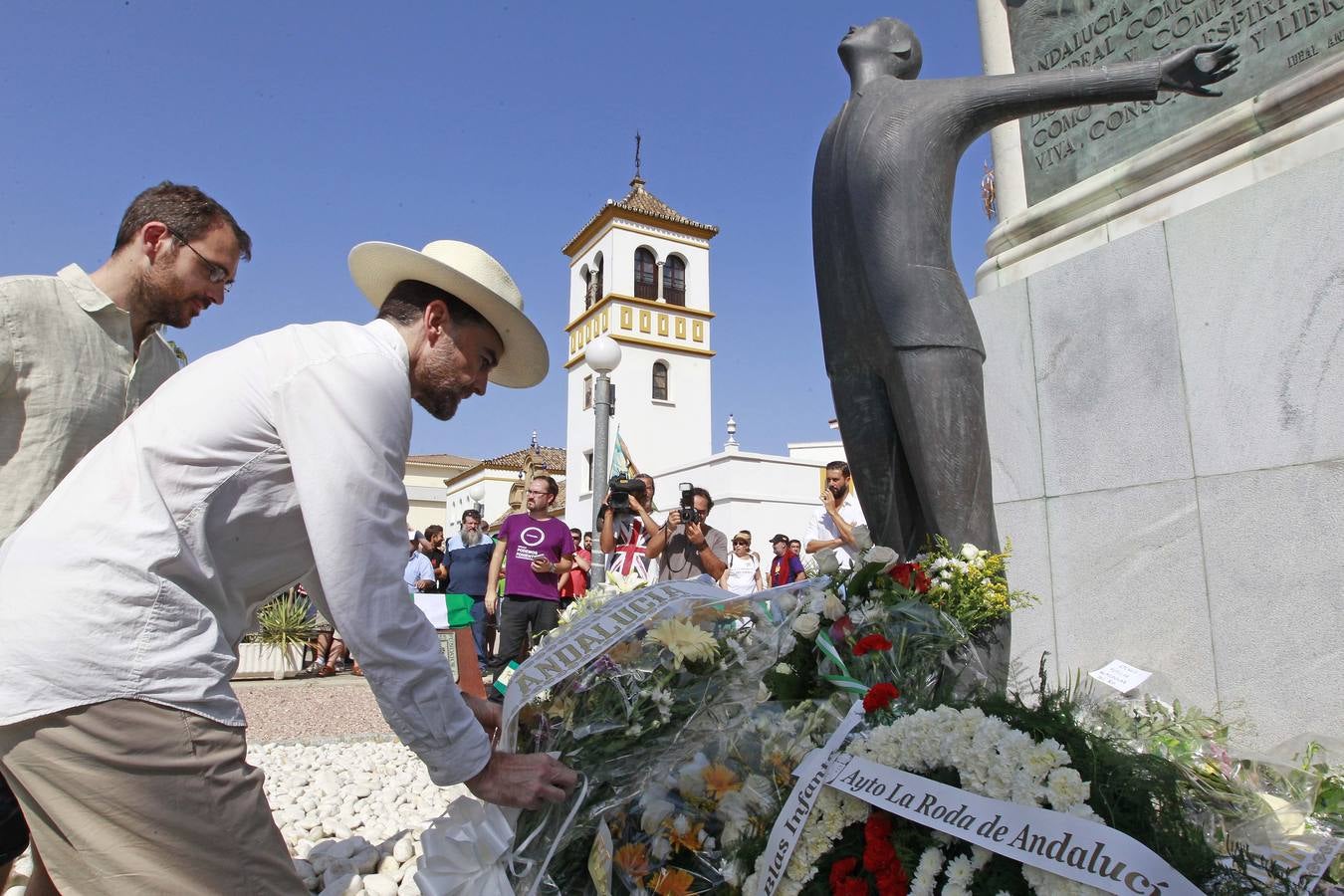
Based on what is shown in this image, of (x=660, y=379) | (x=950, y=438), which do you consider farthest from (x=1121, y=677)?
(x=660, y=379)

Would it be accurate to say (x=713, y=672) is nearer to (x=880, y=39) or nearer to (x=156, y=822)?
(x=156, y=822)

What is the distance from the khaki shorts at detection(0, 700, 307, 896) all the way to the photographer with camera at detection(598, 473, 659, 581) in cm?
547

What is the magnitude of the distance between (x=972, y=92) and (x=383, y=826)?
3.87 meters

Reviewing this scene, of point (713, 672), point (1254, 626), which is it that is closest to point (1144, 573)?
point (1254, 626)

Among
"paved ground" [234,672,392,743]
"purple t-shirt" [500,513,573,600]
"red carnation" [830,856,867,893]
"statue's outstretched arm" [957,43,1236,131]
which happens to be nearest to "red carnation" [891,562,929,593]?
"red carnation" [830,856,867,893]

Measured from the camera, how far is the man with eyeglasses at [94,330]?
2.17 meters

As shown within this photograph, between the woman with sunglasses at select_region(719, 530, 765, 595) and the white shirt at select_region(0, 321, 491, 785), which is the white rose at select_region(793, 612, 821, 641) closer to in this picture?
the white shirt at select_region(0, 321, 491, 785)

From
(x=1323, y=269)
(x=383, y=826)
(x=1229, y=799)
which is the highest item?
(x=1323, y=269)

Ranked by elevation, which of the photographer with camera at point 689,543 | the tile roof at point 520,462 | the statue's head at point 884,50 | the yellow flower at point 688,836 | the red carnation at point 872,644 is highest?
the tile roof at point 520,462

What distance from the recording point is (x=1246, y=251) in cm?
330

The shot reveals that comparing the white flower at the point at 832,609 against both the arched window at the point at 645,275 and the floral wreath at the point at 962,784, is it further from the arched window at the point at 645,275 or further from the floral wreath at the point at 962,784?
the arched window at the point at 645,275

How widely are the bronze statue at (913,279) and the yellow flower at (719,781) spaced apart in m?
1.28

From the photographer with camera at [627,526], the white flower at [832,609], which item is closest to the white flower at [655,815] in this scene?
the white flower at [832,609]

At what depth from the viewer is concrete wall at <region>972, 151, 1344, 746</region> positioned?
3000mm
